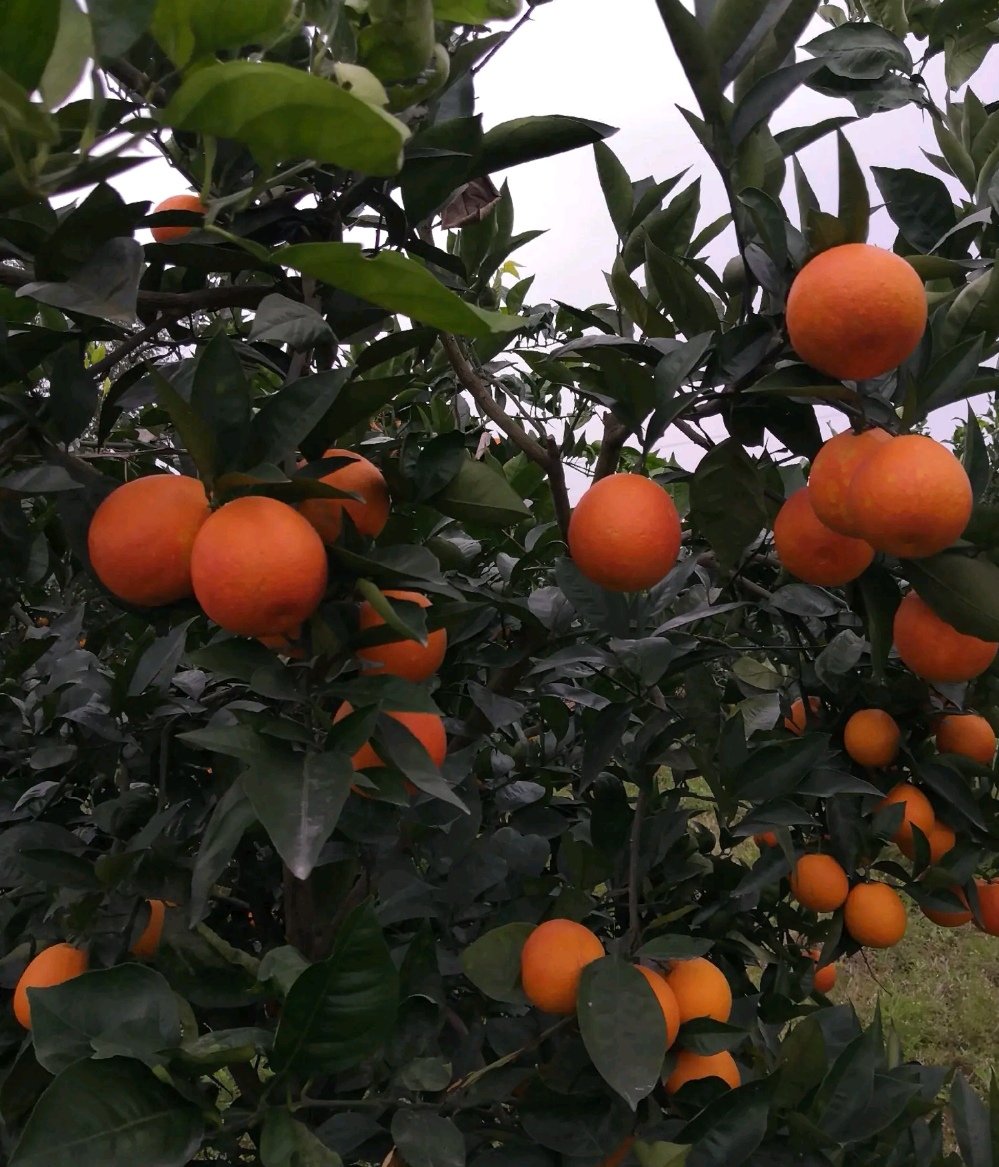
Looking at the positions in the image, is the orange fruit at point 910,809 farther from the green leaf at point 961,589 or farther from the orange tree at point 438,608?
the green leaf at point 961,589

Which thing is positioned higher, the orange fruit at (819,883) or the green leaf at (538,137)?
the green leaf at (538,137)

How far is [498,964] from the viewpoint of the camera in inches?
31.0

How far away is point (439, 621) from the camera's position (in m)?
0.66

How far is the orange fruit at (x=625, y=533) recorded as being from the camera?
0.73 meters

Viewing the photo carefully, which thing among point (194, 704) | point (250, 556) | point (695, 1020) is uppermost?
point (250, 556)

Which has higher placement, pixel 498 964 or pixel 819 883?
pixel 498 964

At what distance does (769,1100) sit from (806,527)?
441 mm

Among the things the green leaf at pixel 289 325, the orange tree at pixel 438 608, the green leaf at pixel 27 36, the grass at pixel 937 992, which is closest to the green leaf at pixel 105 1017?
the orange tree at pixel 438 608

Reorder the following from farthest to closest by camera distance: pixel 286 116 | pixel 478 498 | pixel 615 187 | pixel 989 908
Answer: pixel 989 908 < pixel 615 187 < pixel 478 498 < pixel 286 116

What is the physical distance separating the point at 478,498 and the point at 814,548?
0.27 metres

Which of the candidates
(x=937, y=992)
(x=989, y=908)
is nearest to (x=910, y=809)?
(x=989, y=908)

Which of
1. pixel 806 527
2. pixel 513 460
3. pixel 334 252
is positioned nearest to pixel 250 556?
pixel 334 252

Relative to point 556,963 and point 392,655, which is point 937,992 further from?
point 392,655

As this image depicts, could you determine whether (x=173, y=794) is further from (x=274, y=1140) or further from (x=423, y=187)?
(x=423, y=187)
